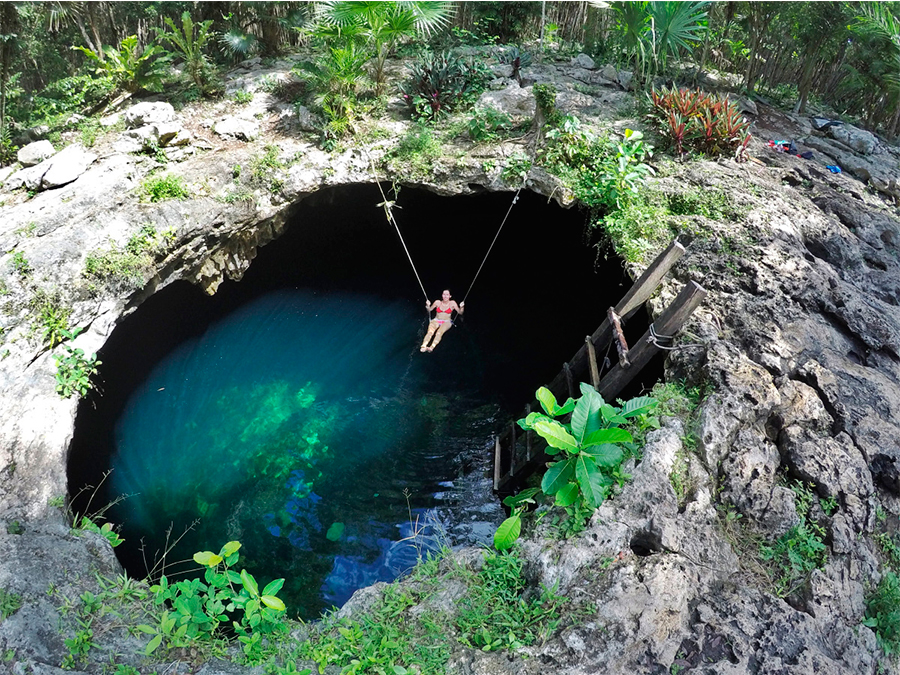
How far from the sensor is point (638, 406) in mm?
4703

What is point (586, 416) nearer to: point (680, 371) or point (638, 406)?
point (638, 406)

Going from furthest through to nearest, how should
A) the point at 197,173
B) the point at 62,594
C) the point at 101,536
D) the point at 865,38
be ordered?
the point at 865,38 < the point at 197,173 < the point at 101,536 < the point at 62,594

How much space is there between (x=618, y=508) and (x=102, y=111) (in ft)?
34.8

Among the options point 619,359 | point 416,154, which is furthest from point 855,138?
point 416,154

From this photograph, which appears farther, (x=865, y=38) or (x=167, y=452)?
(x=865, y=38)

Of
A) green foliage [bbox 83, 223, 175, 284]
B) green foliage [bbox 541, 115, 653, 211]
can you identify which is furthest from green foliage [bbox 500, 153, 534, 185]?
green foliage [bbox 83, 223, 175, 284]

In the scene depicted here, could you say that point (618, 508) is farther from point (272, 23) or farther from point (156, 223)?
point (272, 23)

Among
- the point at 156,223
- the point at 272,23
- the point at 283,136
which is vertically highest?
the point at 272,23

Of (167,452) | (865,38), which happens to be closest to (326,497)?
(167,452)

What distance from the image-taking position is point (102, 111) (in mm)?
9602

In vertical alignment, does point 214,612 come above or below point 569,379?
above

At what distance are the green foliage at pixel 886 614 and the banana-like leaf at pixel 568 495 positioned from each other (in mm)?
2182

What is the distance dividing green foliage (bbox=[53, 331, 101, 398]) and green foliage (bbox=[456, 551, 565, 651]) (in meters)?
4.70

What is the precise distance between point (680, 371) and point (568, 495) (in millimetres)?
2114
